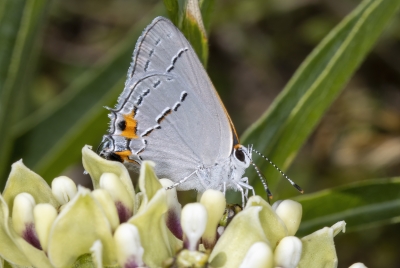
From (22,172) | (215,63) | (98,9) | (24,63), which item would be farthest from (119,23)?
(22,172)

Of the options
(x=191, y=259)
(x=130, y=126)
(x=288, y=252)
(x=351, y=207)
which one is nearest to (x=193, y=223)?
(x=191, y=259)

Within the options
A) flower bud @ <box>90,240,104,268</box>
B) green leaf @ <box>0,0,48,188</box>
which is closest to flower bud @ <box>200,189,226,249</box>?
flower bud @ <box>90,240,104,268</box>

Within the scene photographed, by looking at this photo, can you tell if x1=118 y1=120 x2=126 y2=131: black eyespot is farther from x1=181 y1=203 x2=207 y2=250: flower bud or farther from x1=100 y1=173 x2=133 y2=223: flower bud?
x1=181 y1=203 x2=207 y2=250: flower bud

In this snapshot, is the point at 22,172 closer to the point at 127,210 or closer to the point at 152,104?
the point at 127,210

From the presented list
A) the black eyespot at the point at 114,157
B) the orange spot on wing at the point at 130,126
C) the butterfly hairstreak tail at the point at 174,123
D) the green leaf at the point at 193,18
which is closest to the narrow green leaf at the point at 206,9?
the green leaf at the point at 193,18

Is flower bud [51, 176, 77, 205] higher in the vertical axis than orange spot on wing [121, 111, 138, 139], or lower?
lower

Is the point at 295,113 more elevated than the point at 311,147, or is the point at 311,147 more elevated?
the point at 295,113
